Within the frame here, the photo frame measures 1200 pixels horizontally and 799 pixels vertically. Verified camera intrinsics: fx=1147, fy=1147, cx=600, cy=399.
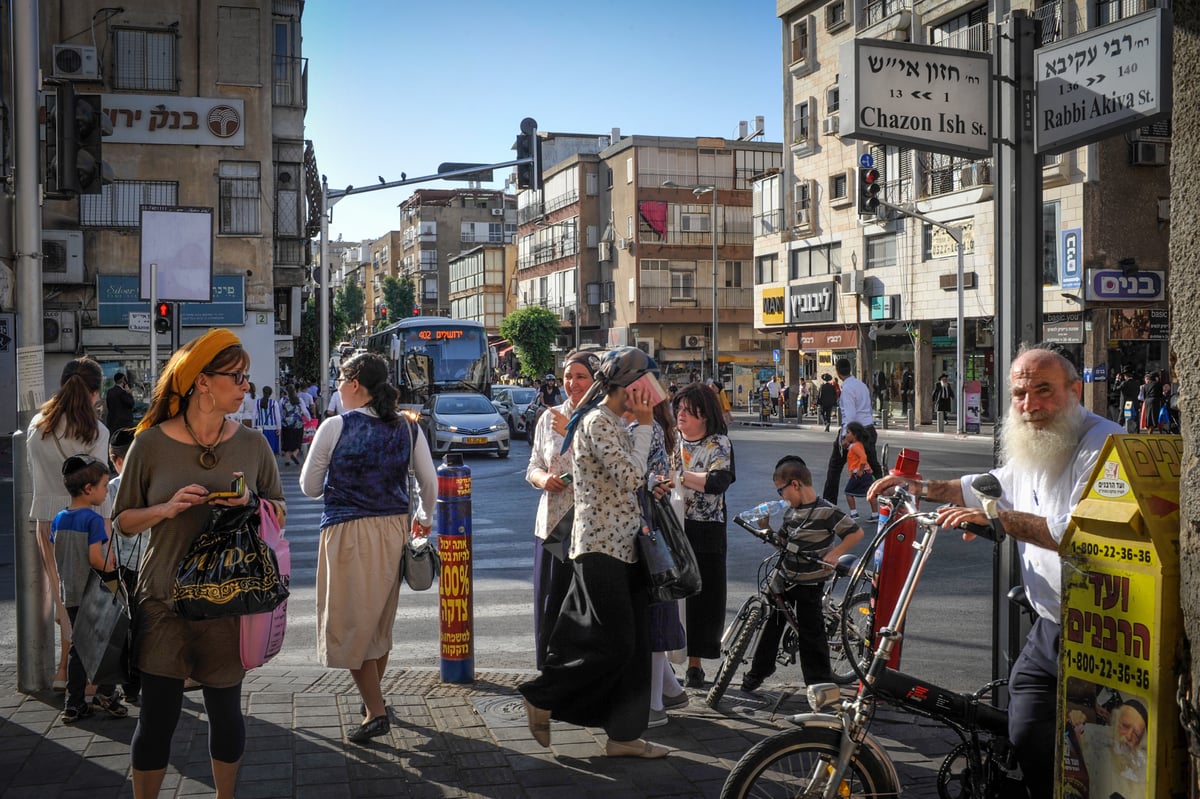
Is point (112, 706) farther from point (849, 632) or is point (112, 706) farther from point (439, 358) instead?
point (439, 358)

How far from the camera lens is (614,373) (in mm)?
5094

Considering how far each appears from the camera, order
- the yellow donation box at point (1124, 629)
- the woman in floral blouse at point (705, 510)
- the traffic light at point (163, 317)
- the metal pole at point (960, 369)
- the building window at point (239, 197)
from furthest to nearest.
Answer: the metal pole at point (960, 369) → the building window at point (239, 197) → the traffic light at point (163, 317) → the woman in floral blouse at point (705, 510) → the yellow donation box at point (1124, 629)

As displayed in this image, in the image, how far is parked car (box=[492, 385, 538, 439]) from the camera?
33.8 m

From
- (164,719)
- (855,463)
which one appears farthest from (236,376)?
(855,463)

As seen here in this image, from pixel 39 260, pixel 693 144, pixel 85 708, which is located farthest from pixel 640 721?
pixel 693 144

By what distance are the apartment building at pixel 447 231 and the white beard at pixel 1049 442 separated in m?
107

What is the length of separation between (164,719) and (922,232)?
40.0m

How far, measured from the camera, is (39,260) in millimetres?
6359

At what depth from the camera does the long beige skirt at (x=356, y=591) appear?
5500 mm

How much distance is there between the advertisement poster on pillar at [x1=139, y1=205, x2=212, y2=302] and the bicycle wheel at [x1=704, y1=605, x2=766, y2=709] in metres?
10.8

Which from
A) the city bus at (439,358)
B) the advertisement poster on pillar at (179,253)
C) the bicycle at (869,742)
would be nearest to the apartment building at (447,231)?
the city bus at (439,358)

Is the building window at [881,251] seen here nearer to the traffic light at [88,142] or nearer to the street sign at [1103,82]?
the traffic light at [88,142]

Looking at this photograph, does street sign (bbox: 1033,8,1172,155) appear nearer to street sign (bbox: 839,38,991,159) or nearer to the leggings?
street sign (bbox: 839,38,991,159)

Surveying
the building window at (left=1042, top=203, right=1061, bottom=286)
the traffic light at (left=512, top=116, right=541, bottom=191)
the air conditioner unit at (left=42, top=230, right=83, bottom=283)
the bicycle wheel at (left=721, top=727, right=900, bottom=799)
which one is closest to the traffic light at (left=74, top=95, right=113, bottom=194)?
the bicycle wheel at (left=721, top=727, right=900, bottom=799)
